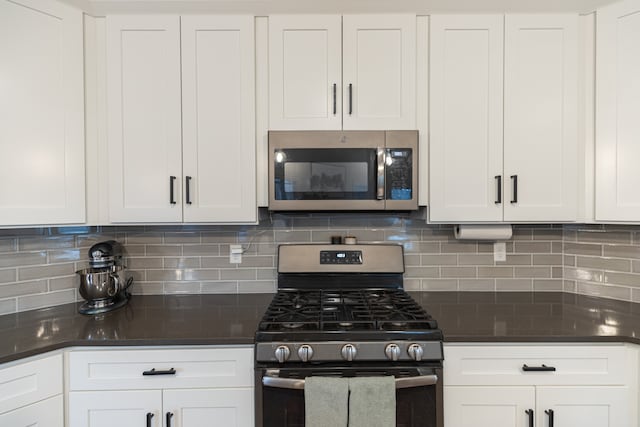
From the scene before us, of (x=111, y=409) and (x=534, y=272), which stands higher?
(x=534, y=272)

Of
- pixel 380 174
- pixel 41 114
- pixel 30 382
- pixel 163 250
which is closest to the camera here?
pixel 30 382

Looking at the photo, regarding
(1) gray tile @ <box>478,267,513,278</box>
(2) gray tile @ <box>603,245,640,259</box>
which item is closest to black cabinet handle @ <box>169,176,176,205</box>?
(1) gray tile @ <box>478,267,513,278</box>

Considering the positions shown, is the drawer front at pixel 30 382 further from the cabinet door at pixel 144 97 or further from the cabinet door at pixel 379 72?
the cabinet door at pixel 379 72

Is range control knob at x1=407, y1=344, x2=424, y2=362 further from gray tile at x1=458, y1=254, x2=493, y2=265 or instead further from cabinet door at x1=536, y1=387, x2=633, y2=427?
gray tile at x1=458, y1=254, x2=493, y2=265

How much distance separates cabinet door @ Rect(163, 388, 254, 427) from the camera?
134 centimetres

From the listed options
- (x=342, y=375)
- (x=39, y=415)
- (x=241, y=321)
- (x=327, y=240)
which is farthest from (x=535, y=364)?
(x=39, y=415)

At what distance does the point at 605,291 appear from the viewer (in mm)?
1865

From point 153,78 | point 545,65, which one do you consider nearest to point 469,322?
point 545,65

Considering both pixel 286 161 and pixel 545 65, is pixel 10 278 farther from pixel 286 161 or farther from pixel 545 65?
pixel 545 65

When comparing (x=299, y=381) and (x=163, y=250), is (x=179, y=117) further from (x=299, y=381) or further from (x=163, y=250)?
(x=299, y=381)

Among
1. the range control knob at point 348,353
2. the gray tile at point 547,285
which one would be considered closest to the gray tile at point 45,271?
Answer: the range control knob at point 348,353

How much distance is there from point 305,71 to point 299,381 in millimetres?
1427

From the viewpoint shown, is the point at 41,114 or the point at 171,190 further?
the point at 171,190

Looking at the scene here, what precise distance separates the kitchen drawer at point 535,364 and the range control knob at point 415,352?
0.44 ft
